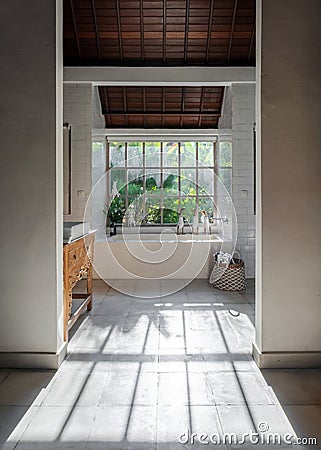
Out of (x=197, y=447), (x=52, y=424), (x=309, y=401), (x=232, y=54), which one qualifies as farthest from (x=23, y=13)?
(x=232, y=54)

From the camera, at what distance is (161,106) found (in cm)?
692

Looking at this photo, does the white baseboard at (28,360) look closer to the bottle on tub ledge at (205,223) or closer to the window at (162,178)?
the bottle on tub ledge at (205,223)

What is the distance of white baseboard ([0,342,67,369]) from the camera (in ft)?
9.36

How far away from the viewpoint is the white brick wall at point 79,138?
19.9 ft

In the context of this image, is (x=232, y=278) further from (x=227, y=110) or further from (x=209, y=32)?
(x=209, y=32)

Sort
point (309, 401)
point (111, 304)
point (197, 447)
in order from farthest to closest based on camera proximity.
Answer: point (111, 304)
point (309, 401)
point (197, 447)

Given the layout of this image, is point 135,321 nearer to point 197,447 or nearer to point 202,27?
point 197,447

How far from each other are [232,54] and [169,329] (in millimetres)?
3830

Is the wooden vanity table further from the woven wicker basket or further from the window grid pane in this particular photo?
the window grid pane

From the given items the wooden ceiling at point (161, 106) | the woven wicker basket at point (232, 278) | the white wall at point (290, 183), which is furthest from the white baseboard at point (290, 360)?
the wooden ceiling at point (161, 106)

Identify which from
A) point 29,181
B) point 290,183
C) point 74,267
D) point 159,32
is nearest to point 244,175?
point 159,32

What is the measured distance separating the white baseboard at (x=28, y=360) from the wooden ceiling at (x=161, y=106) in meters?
4.74

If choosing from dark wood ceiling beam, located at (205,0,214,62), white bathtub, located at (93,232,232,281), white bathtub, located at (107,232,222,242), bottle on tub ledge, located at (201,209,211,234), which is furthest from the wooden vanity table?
dark wood ceiling beam, located at (205,0,214,62)

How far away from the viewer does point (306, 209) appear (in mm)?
2889
